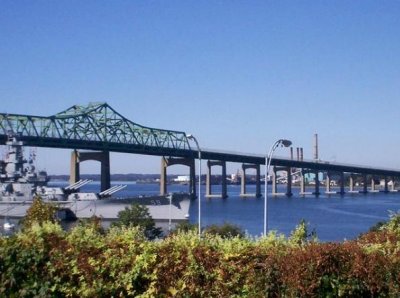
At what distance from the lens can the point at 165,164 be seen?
82.6 metres

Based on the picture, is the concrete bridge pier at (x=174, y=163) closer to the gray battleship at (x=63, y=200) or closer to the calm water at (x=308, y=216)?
the calm water at (x=308, y=216)

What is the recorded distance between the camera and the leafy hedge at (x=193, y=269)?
19.7ft

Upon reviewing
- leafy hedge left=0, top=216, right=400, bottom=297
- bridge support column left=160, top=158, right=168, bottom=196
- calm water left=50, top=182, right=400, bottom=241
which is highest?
bridge support column left=160, top=158, right=168, bottom=196

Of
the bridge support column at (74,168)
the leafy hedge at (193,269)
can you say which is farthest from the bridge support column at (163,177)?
the leafy hedge at (193,269)

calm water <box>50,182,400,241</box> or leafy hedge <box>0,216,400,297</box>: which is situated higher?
leafy hedge <box>0,216,400,297</box>

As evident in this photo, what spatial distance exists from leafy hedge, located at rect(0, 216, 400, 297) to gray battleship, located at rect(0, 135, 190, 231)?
31349mm

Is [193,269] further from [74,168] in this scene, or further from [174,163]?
[174,163]

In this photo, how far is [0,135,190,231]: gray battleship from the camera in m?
41.2

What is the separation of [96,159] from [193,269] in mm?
70083

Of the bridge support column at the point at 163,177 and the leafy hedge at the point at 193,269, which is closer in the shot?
the leafy hedge at the point at 193,269

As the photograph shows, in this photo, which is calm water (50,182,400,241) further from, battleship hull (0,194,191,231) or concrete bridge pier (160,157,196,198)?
concrete bridge pier (160,157,196,198)

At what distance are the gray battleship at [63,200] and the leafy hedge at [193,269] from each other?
3135cm

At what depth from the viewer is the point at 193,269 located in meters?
6.06

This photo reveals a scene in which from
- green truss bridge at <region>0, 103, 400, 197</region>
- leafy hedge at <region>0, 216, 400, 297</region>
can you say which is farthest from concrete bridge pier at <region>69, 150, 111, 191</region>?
leafy hedge at <region>0, 216, 400, 297</region>
